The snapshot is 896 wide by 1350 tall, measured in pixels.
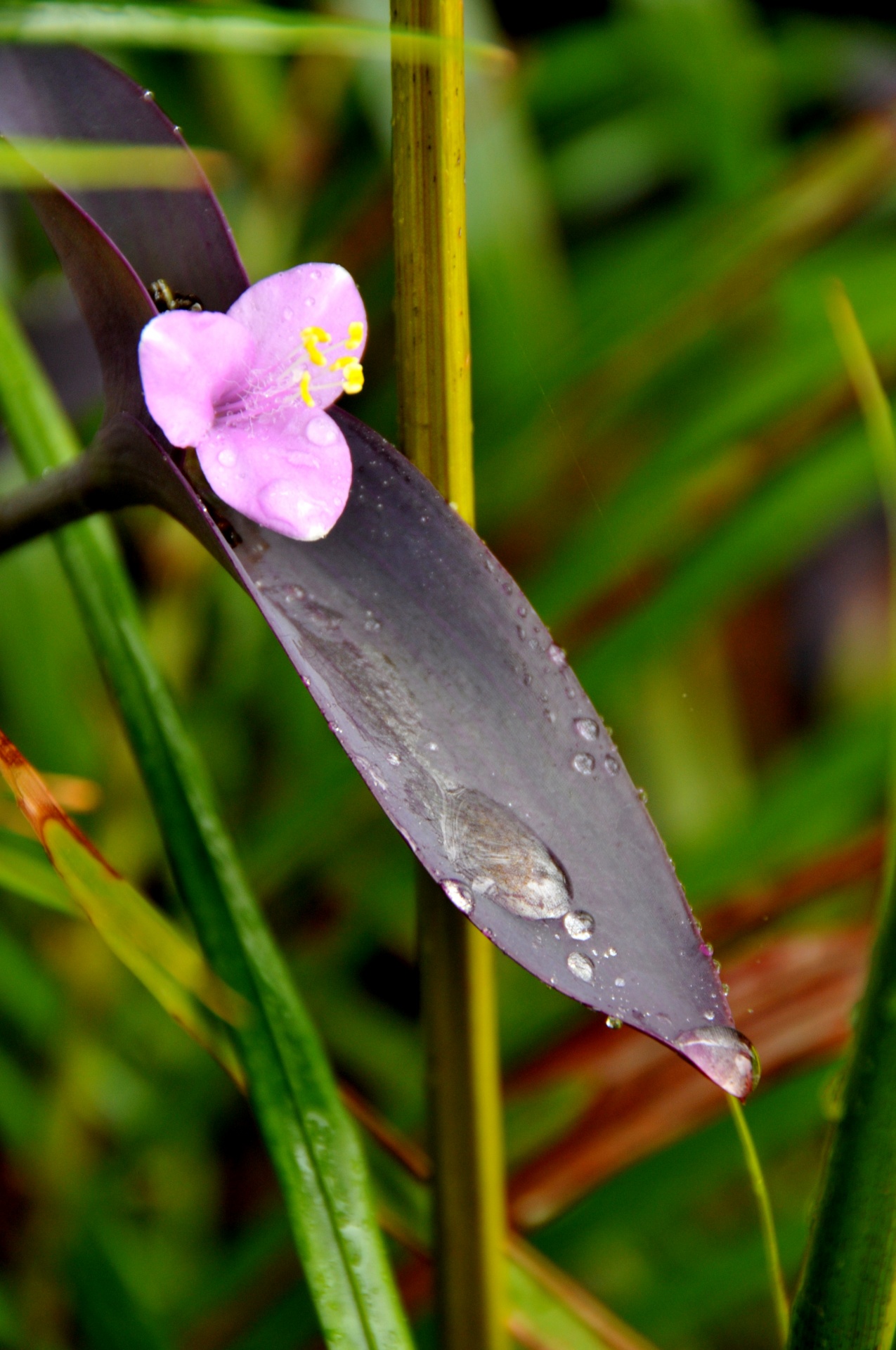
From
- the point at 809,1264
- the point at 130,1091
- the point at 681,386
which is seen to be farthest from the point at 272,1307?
the point at 681,386

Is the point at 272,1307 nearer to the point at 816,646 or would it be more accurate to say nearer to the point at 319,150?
the point at 319,150

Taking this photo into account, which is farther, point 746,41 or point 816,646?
point 816,646

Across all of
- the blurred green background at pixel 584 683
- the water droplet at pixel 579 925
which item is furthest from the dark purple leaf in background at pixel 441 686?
the blurred green background at pixel 584 683

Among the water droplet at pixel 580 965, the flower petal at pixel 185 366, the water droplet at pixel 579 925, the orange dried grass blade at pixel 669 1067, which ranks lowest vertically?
the orange dried grass blade at pixel 669 1067

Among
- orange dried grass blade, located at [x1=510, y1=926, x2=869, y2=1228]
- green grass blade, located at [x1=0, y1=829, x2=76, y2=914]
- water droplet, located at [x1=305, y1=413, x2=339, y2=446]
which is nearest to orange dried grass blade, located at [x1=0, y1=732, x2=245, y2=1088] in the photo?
green grass blade, located at [x1=0, y1=829, x2=76, y2=914]

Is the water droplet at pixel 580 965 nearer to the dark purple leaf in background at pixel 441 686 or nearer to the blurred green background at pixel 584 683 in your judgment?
the dark purple leaf in background at pixel 441 686

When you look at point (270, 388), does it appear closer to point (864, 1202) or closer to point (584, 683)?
point (864, 1202)

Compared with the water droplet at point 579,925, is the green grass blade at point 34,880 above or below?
above
